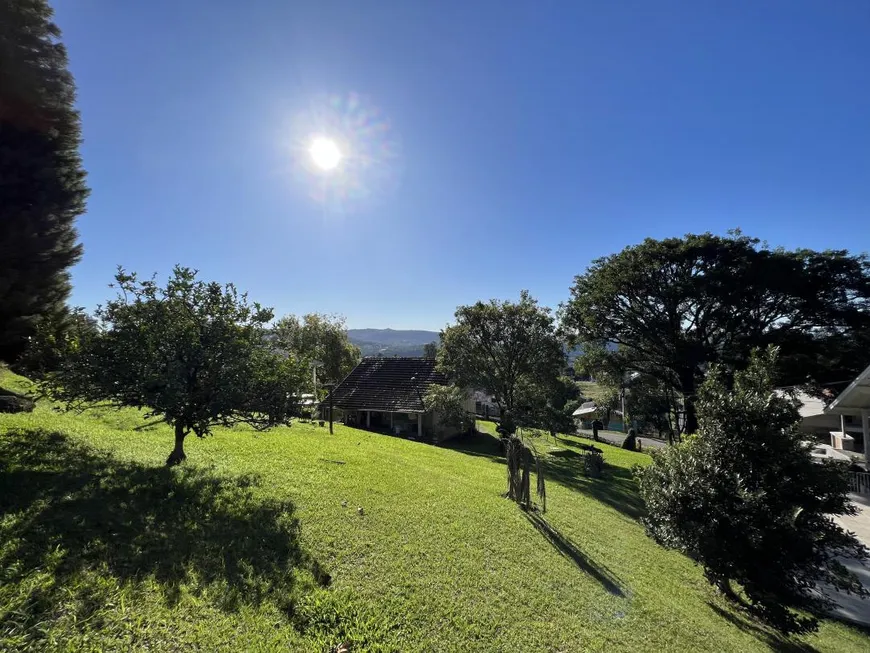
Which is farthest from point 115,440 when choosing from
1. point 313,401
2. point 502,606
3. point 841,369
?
point 841,369

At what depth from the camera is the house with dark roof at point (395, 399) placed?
27.1 metres

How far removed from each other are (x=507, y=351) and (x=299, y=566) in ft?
73.1

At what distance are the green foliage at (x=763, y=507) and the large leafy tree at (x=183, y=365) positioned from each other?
8.13m

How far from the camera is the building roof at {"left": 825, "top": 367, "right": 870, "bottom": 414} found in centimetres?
1529

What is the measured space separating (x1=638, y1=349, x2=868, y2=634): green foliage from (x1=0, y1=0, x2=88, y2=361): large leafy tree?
15.0 metres

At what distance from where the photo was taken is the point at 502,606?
16.6 ft

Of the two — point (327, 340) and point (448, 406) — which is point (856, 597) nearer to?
point (448, 406)

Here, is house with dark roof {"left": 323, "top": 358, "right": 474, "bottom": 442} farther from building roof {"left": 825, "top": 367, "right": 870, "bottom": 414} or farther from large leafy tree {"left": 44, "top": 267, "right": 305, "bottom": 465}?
building roof {"left": 825, "top": 367, "right": 870, "bottom": 414}

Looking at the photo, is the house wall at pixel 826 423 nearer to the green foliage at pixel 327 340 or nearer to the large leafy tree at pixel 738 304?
the large leafy tree at pixel 738 304

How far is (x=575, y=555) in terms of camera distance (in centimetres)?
735

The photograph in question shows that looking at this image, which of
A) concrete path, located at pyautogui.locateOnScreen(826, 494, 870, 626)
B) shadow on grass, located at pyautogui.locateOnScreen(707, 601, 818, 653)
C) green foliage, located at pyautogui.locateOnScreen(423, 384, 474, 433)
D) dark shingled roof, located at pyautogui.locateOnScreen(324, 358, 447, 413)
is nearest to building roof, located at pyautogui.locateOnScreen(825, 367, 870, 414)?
concrete path, located at pyautogui.locateOnScreen(826, 494, 870, 626)

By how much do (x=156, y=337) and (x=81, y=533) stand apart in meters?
3.59

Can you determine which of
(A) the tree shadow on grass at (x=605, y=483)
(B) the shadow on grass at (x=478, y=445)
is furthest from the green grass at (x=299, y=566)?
(B) the shadow on grass at (x=478, y=445)

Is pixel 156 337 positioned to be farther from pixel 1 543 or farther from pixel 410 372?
pixel 410 372
